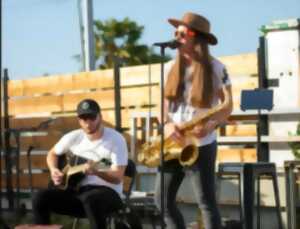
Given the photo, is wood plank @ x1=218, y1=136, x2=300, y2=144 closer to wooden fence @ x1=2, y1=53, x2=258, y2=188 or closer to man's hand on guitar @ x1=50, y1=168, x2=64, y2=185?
wooden fence @ x1=2, y1=53, x2=258, y2=188

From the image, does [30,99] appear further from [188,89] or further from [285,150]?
[188,89]

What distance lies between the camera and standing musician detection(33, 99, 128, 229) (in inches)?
242

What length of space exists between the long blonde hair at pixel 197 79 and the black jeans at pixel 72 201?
2.94 ft

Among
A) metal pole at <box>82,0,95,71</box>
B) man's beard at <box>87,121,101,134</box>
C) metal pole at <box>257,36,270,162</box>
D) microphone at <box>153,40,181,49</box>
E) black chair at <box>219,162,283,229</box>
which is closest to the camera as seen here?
microphone at <box>153,40,181,49</box>

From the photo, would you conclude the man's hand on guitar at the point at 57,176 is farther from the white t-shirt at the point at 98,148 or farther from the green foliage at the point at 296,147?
the green foliage at the point at 296,147

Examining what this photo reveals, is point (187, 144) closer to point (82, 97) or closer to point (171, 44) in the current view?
point (171, 44)

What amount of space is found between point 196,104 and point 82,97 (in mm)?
4558

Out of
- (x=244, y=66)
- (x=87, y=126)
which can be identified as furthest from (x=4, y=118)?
(x=87, y=126)

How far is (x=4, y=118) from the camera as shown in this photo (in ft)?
34.0

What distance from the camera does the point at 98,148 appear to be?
651 centimetres

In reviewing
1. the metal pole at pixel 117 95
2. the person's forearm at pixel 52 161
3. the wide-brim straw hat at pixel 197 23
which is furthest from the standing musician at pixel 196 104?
the metal pole at pixel 117 95

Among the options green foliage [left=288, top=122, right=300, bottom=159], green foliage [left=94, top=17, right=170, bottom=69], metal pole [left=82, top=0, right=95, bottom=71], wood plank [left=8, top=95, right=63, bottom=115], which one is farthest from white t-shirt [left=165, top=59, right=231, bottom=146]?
green foliage [left=94, top=17, right=170, bottom=69]

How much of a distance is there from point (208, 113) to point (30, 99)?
220 inches

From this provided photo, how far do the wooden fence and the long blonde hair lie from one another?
245cm
